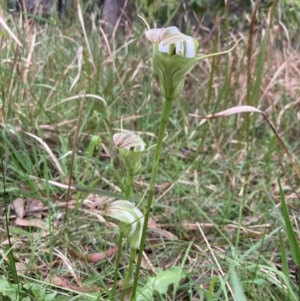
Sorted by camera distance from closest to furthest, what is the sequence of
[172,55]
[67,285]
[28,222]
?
[172,55] < [67,285] < [28,222]

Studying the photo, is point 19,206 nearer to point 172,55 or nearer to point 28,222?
point 28,222

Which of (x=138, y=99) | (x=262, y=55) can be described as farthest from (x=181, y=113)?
(x=262, y=55)

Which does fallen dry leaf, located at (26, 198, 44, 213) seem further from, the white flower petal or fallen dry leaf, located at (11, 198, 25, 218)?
the white flower petal

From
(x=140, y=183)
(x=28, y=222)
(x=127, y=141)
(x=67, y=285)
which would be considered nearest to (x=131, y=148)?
(x=127, y=141)

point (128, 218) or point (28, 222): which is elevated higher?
point (128, 218)

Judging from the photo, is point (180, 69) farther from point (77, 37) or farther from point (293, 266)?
point (77, 37)

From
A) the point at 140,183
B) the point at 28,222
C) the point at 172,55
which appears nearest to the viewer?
the point at 172,55
